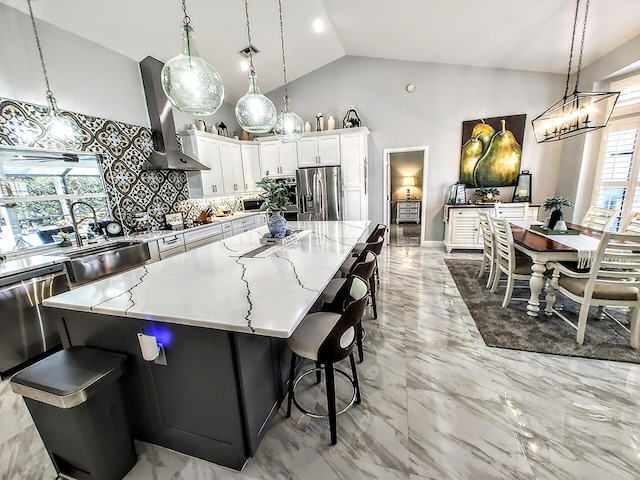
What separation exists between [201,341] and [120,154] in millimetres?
3377

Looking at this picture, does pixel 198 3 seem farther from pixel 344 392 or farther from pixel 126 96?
pixel 344 392

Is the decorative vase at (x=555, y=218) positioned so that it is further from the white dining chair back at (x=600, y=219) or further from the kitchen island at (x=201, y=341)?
the kitchen island at (x=201, y=341)

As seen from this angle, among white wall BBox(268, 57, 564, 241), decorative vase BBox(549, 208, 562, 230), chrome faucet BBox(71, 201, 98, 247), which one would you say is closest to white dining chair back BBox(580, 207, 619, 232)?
decorative vase BBox(549, 208, 562, 230)

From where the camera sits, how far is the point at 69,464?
4.33 ft

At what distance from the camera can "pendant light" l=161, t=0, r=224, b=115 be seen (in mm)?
1526

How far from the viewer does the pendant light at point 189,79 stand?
1.53 m

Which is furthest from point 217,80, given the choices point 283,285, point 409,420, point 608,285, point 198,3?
point 608,285

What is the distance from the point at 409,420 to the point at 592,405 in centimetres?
115

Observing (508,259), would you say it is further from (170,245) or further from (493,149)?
(170,245)

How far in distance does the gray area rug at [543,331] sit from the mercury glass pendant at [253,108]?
109 inches

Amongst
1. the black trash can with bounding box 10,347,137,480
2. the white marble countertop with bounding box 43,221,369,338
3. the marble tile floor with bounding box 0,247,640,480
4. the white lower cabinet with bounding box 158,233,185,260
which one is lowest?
the marble tile floor with bounding box 0,247,640,480

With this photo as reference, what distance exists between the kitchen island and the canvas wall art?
15.2 feet

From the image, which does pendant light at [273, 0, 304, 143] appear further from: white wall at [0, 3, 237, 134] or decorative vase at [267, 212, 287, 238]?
white wall at [0, 3, 237, 134]

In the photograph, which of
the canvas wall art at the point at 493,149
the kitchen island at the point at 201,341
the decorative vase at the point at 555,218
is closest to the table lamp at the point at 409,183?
the canvas wall art at the point at 493,149
